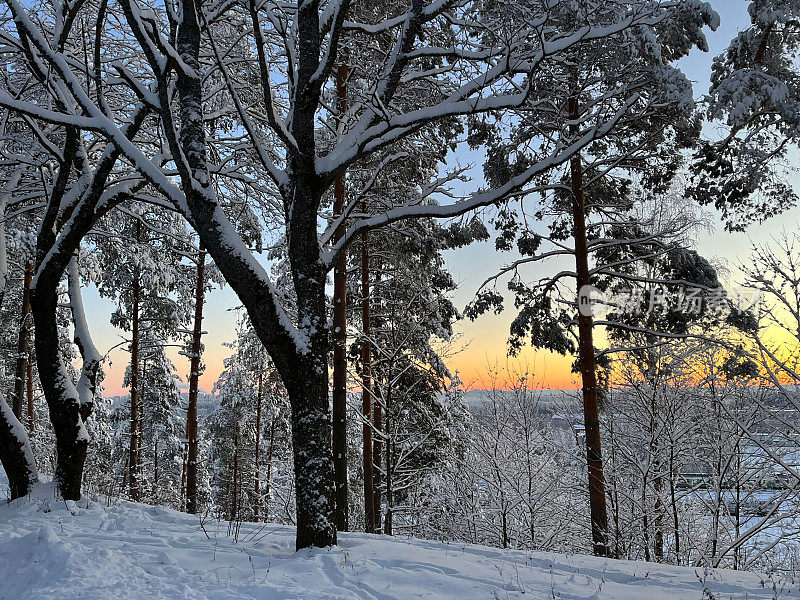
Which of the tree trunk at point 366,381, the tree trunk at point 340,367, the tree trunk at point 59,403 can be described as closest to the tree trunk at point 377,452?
the tree trunk at point 366,381

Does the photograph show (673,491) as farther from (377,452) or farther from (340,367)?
(340,367)

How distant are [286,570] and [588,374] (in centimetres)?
715

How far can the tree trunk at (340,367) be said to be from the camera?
30.3 ft

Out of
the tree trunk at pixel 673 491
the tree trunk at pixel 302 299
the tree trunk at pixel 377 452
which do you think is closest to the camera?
the tree trunk at pixel 302 299

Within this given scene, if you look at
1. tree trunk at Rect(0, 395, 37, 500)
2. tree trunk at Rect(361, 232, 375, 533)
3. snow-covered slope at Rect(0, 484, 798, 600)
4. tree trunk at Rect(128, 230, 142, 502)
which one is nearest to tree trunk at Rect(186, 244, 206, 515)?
tree trunk at Rect(128, 230, 142, 502)

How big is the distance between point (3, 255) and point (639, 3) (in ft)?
31.8

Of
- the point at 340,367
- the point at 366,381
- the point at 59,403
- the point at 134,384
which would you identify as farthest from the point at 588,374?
the point at 134,384

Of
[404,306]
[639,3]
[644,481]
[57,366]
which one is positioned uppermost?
[639,3]

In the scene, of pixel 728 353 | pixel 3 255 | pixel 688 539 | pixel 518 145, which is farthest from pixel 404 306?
pixel 688 539

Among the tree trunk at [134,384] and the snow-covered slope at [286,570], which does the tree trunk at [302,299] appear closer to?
the snow-covered slope at [286,570]

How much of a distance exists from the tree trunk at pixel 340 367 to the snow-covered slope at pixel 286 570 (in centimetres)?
334

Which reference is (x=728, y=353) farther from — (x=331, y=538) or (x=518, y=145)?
(x=331, y=538)

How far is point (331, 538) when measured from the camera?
490 cm

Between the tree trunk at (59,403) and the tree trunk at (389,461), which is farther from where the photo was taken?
the tree trunk at (389,461)
